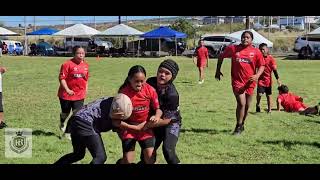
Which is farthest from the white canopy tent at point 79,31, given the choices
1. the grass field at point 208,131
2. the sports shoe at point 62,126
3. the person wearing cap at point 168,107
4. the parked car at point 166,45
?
the person wearing cap at point 168,107

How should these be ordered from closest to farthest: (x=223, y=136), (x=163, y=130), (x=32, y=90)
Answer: (x=163, y=130) → (x=223, y=136) → (x=32, y=90)

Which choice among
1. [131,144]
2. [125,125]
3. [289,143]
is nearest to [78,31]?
[289,143]

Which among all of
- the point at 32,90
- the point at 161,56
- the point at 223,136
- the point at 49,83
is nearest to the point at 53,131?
the point at 223,136

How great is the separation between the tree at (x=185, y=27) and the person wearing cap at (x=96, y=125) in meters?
42.4

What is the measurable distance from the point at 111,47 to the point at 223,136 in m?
34.7

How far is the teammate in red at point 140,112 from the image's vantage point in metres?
5.67

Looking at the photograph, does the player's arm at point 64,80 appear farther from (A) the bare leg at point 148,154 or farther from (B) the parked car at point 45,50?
(B) the parked car at point 45,50

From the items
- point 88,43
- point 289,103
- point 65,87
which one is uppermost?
point 88,43

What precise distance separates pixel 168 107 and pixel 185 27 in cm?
4288

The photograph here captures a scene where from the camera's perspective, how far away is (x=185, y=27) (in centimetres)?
4841

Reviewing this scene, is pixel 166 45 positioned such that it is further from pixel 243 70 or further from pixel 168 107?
pixel 168 107

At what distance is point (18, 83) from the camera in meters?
18.1
